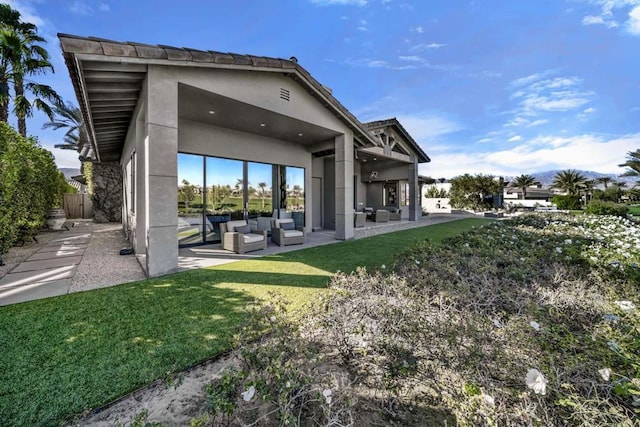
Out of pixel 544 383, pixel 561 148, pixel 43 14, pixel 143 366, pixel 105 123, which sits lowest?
pixel 143 366

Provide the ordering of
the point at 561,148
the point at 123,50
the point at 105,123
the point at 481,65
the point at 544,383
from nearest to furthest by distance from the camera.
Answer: the point at 544,383, the point at 123,50, the point at 105,123, the point at 481,65, the point at 561,148

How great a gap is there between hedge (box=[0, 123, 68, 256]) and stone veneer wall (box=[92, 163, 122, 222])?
6.34 meters

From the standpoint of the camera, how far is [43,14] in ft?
38.0

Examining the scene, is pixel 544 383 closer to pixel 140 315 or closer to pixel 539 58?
pixel 140 315

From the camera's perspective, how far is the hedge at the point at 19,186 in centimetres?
640

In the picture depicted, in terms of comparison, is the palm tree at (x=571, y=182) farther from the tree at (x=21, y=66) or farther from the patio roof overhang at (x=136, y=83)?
the tree at (x=21, y=66)

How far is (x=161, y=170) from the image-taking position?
5.59 metres

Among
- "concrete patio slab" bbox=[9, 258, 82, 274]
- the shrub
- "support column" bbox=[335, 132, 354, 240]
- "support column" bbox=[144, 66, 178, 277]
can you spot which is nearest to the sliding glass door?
"support column" bbox=[335, 132, 354, 240]

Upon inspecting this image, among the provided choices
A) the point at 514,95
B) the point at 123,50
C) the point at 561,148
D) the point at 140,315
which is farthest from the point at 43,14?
the point at 561,148

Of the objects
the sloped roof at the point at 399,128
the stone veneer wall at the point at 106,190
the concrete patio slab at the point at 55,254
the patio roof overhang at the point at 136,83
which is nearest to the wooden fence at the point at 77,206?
the stone veneer wall at the point at 106,190

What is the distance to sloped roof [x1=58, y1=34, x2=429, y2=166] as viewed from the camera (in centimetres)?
477

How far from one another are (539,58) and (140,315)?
824 inches

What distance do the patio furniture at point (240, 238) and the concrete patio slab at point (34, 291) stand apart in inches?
147

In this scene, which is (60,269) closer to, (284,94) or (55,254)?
(55,254)
